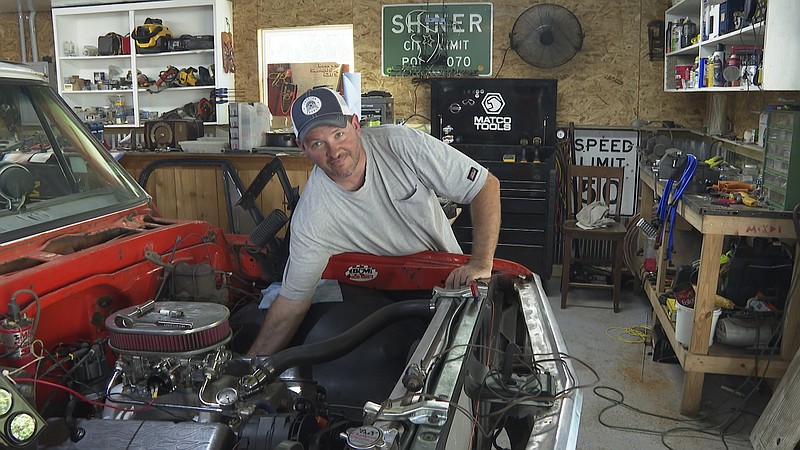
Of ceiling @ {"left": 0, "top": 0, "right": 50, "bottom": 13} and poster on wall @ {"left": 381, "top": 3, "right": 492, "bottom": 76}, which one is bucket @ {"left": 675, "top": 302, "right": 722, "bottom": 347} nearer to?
poster on wall @ {"left": 381, "top": 3, "right": 492, "bottom": 76}

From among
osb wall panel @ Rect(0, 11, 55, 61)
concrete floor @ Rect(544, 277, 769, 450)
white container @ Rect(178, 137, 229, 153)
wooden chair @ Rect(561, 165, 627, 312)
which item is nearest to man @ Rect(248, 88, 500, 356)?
concrete floor @ Rect(544, 277, 769, 450)

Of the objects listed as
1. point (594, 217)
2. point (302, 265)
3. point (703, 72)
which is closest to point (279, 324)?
point (302, 265)

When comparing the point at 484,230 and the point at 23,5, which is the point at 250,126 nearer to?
the point at 484,230

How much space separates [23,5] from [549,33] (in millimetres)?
5240

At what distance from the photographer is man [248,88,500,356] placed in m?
2.14

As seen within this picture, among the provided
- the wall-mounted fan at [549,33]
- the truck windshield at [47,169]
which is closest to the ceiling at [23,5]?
the wall-mounted fan at [549,33]

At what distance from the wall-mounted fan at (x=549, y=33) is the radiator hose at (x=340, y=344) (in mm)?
4270

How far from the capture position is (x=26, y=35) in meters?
7.30

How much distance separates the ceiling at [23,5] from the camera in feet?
21.5

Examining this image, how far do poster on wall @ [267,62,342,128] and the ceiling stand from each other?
240cm

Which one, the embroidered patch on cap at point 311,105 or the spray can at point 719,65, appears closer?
the embroidered patch on cap at point 311,105

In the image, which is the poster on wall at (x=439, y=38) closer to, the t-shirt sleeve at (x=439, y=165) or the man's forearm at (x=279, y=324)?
the t-shirt sleeve at (x=439, y=165)

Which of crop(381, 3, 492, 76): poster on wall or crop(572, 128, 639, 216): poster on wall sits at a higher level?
crop(381, 3, 492, 76): poster on wall

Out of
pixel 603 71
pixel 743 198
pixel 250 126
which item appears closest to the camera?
pixel 743 198
